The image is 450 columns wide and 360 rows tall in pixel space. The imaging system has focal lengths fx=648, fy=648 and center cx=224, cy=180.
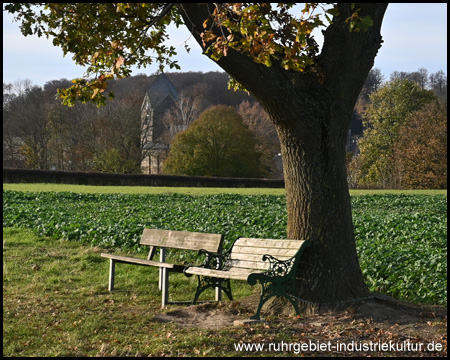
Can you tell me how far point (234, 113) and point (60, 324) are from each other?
44.9m

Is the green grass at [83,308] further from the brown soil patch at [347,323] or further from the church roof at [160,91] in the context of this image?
the church roof at [160,91]

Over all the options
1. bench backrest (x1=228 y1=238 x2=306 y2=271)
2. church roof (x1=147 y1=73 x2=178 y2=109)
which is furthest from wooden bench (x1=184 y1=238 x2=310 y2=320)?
church roof (x1=147 y1=73 x2=178 y2=109)

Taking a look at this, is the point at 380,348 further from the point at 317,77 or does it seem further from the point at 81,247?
the point at 81,247

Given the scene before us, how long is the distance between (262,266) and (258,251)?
284 mm

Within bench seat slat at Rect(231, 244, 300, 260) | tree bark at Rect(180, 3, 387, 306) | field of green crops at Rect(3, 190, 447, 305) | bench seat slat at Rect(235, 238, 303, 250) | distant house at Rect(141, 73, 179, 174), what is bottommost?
field of green crops at Rect(3, 190, 447, 305)

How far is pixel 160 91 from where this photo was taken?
87000 mm

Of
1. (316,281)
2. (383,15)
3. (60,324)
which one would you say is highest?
(383,15)

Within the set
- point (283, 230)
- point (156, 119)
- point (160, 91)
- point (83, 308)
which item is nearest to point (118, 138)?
point (156, 119)

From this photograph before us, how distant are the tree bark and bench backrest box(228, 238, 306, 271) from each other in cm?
20

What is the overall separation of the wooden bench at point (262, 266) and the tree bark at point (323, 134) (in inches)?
8.5

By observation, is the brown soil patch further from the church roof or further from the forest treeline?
the church roof

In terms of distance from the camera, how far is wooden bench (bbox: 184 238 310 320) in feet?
23.9

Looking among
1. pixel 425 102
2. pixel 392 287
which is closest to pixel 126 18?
pixel 392 287

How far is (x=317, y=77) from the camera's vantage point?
744cm
